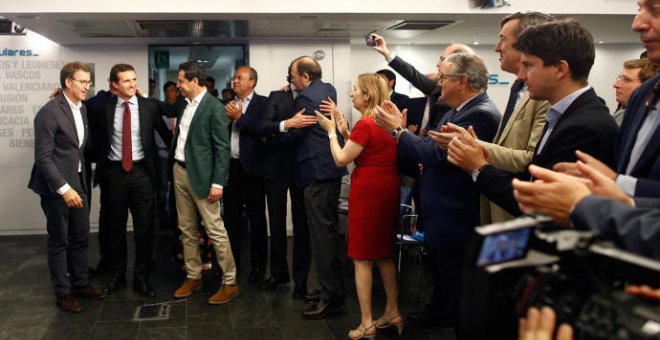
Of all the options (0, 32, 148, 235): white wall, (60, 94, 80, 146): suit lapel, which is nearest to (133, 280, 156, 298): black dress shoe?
(60, 94, 80, 146): suit lapel

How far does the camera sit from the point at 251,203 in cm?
507

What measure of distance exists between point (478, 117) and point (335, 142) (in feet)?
3.53

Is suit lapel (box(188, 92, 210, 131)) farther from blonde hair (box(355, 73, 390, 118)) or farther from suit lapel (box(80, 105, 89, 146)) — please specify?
blonde hair (box(355, 73, 390, 118))

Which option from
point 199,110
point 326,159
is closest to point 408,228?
point 326,159

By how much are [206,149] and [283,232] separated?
0.98 meters

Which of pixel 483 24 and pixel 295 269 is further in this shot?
pixel 483 24

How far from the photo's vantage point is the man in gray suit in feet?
13.5

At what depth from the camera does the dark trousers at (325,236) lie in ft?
13.3

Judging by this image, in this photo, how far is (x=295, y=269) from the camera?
464cm

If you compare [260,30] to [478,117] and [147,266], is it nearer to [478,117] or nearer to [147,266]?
[147,266]

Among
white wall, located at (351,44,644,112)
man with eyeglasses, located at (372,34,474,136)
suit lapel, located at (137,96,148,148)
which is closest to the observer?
man with eyeglasses, located at (372,34,474,136)

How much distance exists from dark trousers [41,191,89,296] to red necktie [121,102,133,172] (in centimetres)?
39

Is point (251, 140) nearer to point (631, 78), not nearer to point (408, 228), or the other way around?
point (408, 228)

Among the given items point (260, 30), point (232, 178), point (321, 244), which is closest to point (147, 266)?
point (232, 178)
